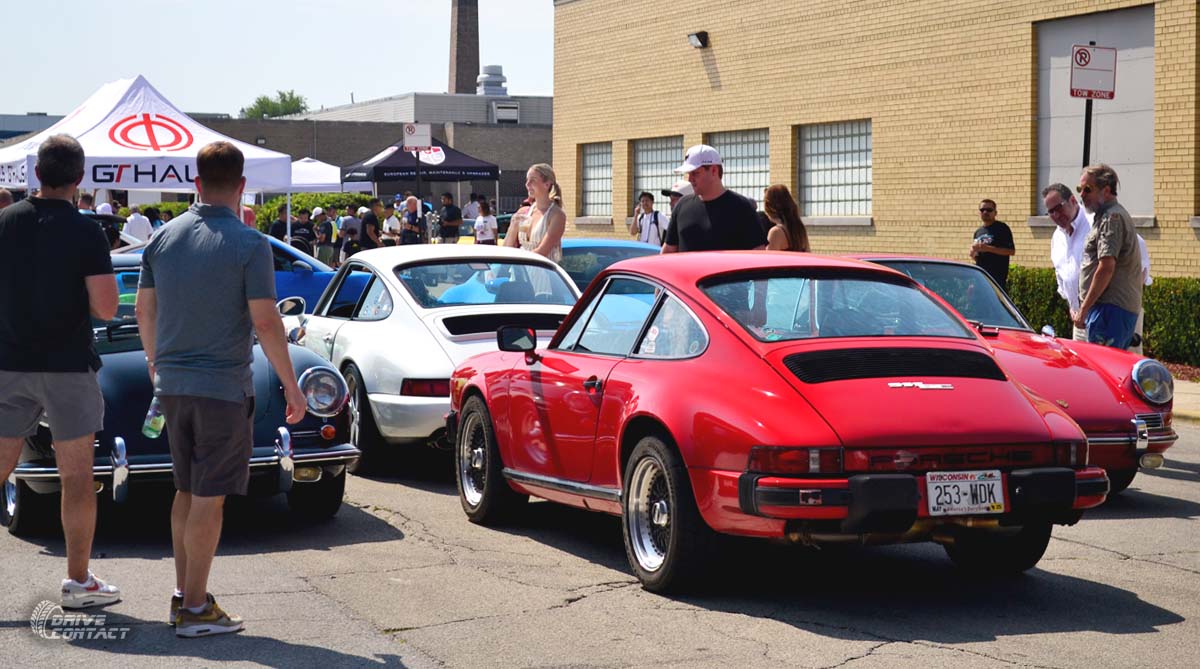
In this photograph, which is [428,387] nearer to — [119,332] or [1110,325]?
[119,332]

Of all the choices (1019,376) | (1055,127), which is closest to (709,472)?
(1019,376)

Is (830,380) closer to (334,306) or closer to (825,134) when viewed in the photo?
(334,306)

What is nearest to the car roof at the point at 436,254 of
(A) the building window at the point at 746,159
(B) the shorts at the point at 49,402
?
(B) the shorts at the point at 49,402

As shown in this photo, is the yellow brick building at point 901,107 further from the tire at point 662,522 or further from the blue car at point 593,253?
the tire at point 662,522

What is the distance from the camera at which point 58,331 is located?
6.36 meters

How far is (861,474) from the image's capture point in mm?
6055

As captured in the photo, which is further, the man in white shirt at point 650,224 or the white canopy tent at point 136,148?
the man in white shirt at point 650,224

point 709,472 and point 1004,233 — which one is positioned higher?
point 1004,233

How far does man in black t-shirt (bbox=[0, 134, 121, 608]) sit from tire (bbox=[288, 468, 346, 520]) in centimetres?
213

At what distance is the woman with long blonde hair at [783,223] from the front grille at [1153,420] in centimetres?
256

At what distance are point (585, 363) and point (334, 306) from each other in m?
4.59

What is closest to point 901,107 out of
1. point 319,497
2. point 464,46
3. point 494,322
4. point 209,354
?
point 494,322

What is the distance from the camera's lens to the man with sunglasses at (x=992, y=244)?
1614 cm

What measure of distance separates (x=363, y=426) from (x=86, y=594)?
389 cm
